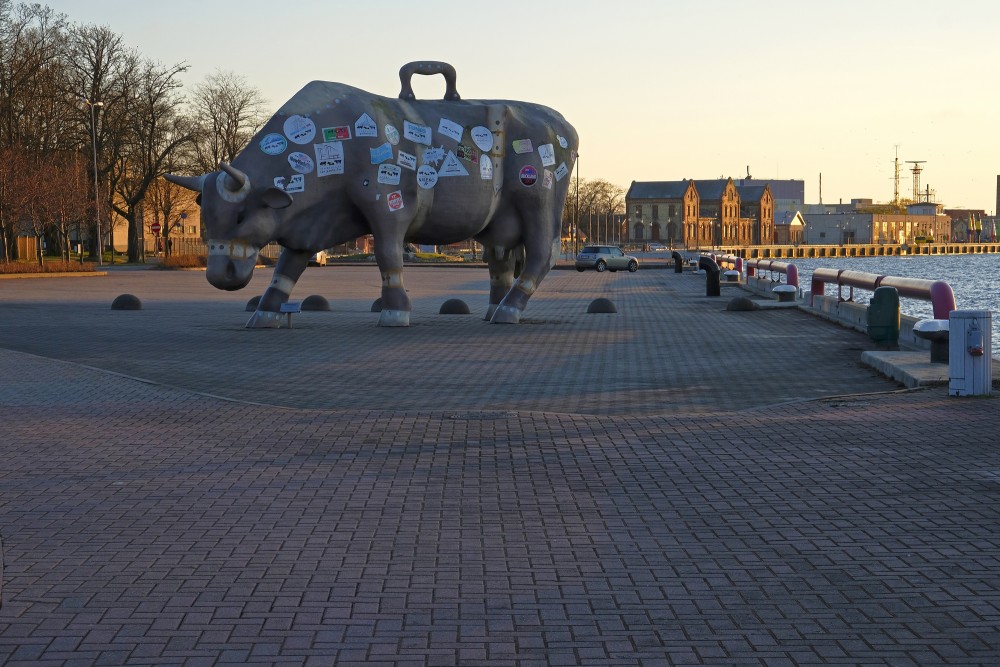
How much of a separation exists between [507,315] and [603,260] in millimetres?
44731

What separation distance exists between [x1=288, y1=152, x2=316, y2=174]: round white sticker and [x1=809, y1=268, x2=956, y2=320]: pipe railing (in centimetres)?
921

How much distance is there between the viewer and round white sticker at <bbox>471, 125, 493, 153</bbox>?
21.3 m

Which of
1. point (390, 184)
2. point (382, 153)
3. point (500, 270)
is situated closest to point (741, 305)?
point (500, 270)

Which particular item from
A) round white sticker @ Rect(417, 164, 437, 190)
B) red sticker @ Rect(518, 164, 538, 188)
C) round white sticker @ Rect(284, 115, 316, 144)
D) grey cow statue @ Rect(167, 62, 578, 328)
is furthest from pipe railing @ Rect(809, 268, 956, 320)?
round white sticker @ Rect(284, 115, 316, 144)

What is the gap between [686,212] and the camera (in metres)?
176

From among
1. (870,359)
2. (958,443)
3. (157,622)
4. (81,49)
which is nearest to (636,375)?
(870,359)

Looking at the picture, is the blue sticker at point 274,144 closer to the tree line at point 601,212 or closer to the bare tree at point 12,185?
the bare tree at point 12,185

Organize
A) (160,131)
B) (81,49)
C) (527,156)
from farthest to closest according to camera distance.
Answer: (160,131)
(81,49)
(527,156)

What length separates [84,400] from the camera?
38.2 ft

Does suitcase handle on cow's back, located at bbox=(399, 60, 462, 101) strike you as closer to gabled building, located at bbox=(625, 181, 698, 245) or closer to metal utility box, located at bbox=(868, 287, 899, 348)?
metal utility box, located at bbox=(868, 287, 899, 348)

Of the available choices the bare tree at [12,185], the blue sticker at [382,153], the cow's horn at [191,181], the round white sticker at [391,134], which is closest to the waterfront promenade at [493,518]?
the cow's horn at [191,181]

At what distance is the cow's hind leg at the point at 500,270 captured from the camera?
77.1ft

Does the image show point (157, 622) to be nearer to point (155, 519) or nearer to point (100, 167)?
point (155, 519)

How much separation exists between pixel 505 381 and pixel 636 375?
160cm
